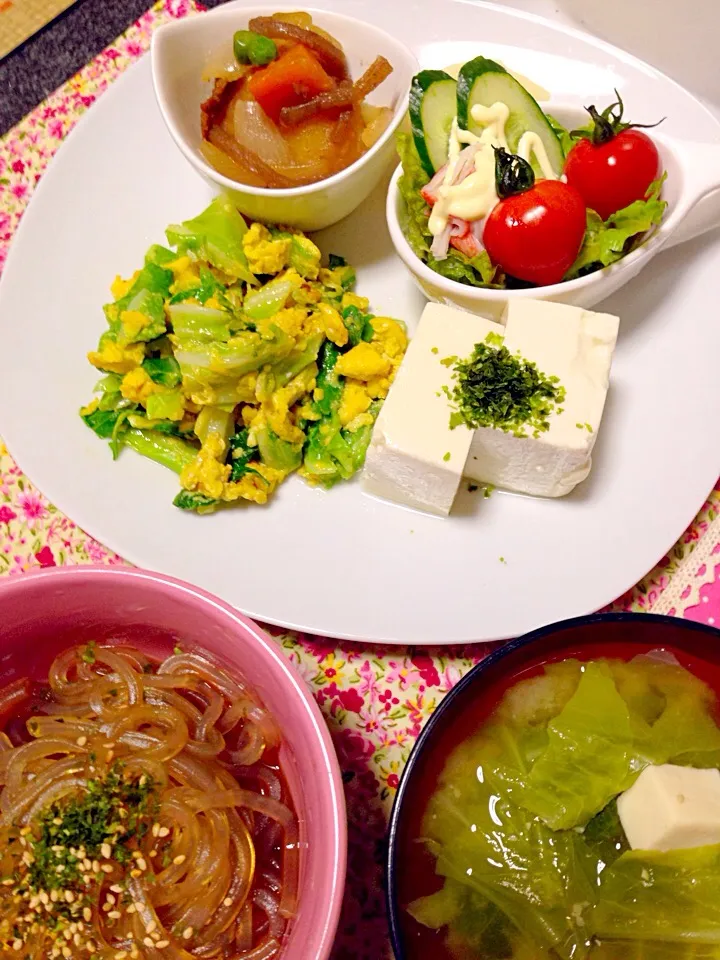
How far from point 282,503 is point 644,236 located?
2.82 ft

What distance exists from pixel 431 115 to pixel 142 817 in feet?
4.41

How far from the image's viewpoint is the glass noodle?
1.06m

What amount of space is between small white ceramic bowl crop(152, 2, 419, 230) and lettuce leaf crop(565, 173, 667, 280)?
17.3 inches

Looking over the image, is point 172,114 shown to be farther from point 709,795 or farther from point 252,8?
point 709,795

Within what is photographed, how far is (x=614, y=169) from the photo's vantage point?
4.81 ft

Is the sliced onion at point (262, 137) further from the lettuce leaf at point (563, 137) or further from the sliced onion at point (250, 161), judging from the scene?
the lettuce leaf at point (563, 137)

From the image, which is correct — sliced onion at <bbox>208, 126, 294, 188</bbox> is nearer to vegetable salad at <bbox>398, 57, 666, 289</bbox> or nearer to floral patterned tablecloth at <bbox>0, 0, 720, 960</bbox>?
vegetable salad at <bbox>398, 57, 666, 289</bbox>

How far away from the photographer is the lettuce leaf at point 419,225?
1.53 m

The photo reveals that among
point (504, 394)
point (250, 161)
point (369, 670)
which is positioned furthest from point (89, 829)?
point (250, 161)

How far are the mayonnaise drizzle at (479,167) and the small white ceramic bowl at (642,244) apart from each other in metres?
0.09

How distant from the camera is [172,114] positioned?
1.56 metres

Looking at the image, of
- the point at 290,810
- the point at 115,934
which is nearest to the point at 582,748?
the point at 290,810

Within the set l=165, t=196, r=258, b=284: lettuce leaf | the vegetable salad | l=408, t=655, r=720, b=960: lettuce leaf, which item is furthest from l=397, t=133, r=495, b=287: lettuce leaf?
l=408, t=655, r=720, b=960: lettuce leaf

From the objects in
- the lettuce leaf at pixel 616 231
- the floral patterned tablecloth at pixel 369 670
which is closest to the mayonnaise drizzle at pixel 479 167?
the lettuce leaf at pixel 616 231
